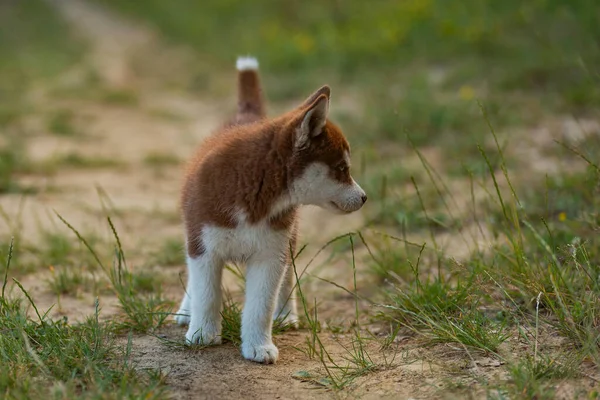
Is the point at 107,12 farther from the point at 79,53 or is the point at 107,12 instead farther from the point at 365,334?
the point at 365,334

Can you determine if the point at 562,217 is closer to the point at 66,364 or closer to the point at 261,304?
the point at 261,304

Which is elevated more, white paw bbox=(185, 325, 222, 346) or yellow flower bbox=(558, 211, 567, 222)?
yellow flower bbox=(558, 211, 567, 222)

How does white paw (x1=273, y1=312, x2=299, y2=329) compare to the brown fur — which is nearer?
the brown fur

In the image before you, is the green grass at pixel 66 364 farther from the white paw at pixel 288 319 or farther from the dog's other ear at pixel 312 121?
the dog's other ear at pixel 312 121

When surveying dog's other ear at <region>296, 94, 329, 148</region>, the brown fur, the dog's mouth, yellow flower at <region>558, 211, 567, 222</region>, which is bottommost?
yellow flower at <region>558, 211, 567, 222</region>

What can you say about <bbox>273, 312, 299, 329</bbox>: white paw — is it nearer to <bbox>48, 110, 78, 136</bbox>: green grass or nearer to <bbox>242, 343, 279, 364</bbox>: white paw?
<bbox>242, 343, 279, 364</bbox>: white paw

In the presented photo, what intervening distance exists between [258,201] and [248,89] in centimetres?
121

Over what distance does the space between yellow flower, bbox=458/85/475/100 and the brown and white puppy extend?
14.2ft

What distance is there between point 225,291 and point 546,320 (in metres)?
1.69

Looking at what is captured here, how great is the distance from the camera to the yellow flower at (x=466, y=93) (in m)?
8.00

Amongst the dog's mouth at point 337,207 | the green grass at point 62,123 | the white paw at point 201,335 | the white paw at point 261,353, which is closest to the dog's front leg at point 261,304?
the white paw at point 261,353

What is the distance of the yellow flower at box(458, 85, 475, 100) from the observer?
26.2ft

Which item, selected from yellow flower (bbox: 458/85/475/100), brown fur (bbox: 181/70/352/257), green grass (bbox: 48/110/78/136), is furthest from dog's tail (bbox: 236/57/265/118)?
green grass (bbox: 48/110/78/136)

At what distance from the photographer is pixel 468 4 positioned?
10008 millimetres
